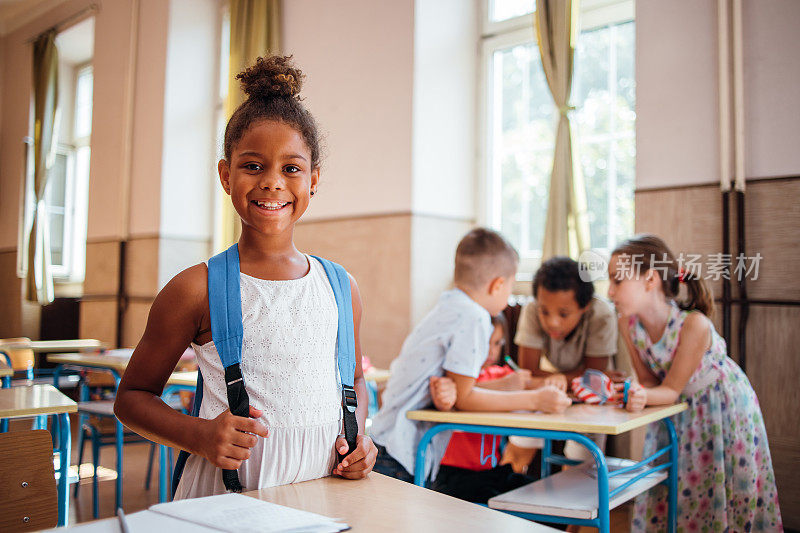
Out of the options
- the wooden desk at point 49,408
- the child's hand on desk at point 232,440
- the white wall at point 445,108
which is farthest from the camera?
the white wall at point 445,108

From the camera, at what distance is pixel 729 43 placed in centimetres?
300

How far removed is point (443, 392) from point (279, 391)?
0.92m

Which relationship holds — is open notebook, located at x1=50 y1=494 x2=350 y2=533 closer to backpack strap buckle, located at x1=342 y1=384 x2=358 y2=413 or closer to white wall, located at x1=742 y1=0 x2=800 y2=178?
backpack strap buckle, located at x1=342 y1=384 x2=358 y2=413

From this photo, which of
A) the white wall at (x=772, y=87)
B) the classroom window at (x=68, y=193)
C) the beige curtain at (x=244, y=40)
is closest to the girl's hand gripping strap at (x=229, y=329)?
the white wall at (x=772, y=87)

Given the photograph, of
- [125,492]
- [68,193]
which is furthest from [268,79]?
[68,193]

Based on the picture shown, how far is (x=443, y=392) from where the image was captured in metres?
1.96

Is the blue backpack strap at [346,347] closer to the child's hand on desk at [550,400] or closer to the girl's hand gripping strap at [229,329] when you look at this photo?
the girl's hand gripping strap at [229,329]

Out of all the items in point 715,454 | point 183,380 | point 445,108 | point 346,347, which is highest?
point 445,108

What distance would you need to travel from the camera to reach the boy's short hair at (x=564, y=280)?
2770 millimetres

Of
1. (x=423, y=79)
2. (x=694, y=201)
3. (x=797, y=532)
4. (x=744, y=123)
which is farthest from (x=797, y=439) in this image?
(x=423, y=79)

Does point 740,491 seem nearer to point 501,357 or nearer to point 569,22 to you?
point 501,357

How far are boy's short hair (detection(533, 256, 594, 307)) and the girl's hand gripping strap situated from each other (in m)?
1.87

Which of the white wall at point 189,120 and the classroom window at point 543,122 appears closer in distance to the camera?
the classroom window at point 543,122

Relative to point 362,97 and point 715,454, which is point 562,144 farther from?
point 715,454
